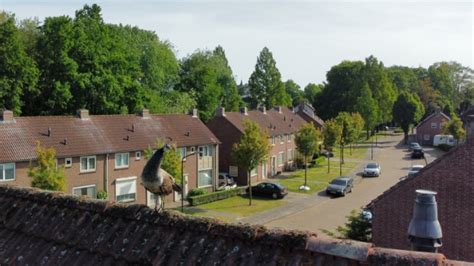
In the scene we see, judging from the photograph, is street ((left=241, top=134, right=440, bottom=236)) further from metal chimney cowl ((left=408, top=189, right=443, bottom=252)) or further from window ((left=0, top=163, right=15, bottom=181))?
window ((left=0, top=163, right=15, bottom=181))

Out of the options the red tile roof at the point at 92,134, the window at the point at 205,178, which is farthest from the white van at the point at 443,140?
the red tile roof at the point at 92,134

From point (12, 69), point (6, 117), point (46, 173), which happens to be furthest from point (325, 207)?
point (12, 69)

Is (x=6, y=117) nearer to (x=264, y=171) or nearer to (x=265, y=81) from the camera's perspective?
(x=264, y=171)

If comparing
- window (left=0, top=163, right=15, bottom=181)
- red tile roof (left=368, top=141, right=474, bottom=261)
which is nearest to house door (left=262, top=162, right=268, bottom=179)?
window (left=0, top=163, right=15, bottom=181)

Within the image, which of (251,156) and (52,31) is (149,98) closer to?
(52,31)

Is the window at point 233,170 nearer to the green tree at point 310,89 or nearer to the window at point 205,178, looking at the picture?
the window at point 205,178

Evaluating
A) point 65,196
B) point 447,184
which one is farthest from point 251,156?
point 65,196

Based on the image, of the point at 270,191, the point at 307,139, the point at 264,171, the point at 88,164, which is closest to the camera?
the point at 88,164
